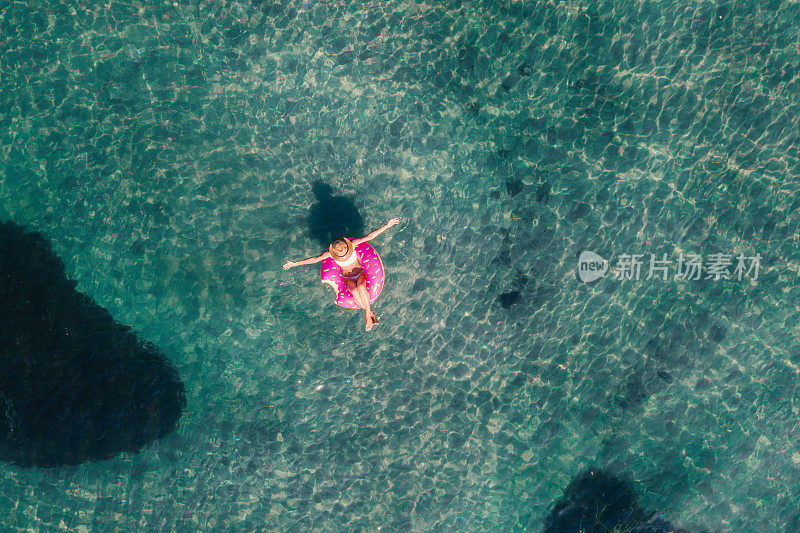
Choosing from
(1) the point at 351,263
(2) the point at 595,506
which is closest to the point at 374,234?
(1) the point at 351,263

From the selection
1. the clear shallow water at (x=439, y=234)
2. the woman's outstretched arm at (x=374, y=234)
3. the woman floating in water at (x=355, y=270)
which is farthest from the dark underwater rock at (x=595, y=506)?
the woman's outstretched arm at (x=374, y=234)

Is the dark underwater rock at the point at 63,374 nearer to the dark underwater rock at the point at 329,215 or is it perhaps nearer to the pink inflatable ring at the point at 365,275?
the pink inflatable ring at the point at 365,275

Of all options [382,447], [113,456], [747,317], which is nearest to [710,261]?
[747,317]

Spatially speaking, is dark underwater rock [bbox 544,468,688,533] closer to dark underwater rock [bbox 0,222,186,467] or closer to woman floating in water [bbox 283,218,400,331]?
woman floating in water [bbox 283,218,400,331]

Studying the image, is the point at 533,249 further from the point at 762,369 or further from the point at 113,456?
the point at 113,456

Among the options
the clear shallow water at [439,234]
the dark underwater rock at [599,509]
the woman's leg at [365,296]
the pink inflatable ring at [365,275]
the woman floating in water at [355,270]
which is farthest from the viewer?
the dark underwater rock at [599,509]

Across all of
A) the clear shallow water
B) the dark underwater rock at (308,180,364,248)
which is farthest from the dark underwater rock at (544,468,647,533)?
the dark underwater rock at (308,180,364,248)
